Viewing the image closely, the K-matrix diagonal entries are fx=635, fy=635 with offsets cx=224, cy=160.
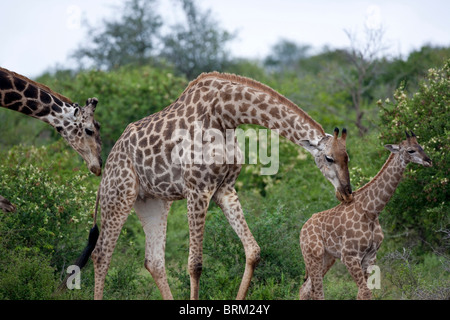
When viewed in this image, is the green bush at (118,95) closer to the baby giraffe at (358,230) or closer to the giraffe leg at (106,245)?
the giraffe leg at (106,245)

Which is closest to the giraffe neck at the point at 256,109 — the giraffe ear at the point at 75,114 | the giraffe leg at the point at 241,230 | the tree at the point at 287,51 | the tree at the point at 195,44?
the giraffe leg at the point at 241,230

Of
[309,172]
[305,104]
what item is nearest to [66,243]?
[309,172]

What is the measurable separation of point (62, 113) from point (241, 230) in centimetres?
271

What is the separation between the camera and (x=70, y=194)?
33.8 ft

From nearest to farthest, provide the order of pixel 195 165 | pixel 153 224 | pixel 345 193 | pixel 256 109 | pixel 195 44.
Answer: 1. pixel 345 193
2. pixel 256 109
3. pixel 195 165
4. pixel 153 224
5. pixel 195 44

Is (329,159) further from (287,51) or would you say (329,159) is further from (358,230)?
(287,51)

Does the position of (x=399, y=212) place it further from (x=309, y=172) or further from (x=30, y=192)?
(x=30, y=192)

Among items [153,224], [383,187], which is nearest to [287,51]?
[153,224]

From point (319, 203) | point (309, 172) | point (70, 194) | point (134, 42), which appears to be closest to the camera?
point (70, 194)

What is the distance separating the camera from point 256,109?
7387 mm

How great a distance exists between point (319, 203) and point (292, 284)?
305 cm

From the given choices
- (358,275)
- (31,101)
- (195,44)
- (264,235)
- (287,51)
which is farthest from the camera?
(287,51)

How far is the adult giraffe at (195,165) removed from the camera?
7195 mm
